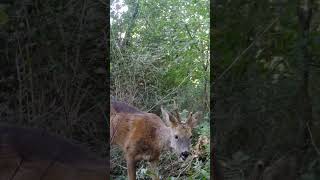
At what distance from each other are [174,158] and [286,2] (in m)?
1.70

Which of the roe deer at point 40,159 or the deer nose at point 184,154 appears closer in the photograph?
the roe deer at point 40,159

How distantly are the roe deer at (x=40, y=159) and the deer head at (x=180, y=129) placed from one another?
1232mm

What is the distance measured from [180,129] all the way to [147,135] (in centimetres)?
23

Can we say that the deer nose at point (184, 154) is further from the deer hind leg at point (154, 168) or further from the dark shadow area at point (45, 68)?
the dark shadow area at point (45, 68)

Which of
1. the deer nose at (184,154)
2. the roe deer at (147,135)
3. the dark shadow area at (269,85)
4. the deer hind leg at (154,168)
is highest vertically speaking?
the dark shadow area at (269,85)

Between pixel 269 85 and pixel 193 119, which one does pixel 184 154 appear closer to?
pixel 193 119

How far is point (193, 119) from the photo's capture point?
3.30m

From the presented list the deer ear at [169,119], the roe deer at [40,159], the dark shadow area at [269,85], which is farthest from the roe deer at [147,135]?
the roe deer at [40,159]

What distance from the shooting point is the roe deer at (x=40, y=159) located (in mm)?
1807

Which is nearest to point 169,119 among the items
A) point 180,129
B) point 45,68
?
point 180,129

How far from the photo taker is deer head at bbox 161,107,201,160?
3.29m

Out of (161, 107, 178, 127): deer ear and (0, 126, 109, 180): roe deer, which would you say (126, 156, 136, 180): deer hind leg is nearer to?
(161, 107, 178, 127): deer ear

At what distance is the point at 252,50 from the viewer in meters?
2.06

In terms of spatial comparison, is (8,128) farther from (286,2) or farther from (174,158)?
(174,158)
